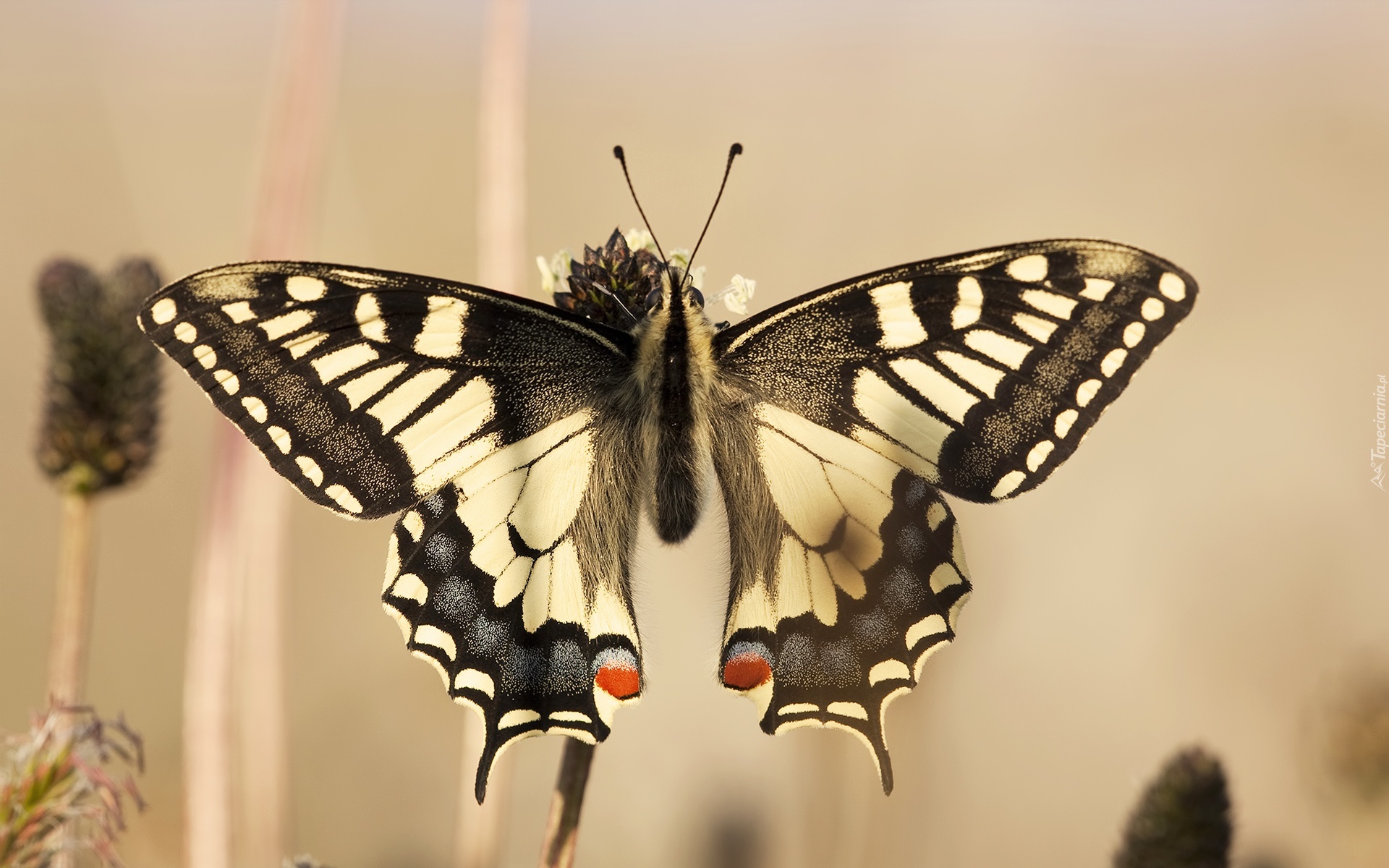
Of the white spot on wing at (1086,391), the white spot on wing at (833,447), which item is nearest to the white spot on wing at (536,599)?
the white spot on wing at (833,447)

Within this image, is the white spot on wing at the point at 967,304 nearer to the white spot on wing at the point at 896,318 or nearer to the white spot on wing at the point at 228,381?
the white spot on wing at the point at 896,318

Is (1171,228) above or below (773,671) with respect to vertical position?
above

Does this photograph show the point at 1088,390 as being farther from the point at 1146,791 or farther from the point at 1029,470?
the point at 1146,791

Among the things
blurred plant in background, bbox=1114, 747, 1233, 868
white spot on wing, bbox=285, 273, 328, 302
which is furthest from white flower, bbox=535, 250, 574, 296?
blurred plant in background, bbox=1114, 747, 1233, 868

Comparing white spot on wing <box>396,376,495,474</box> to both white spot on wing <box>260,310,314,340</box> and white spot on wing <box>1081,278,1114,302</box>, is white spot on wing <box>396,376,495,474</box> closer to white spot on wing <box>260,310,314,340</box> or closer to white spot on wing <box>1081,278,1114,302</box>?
white spot on wing <box>260,310,314,340</box>

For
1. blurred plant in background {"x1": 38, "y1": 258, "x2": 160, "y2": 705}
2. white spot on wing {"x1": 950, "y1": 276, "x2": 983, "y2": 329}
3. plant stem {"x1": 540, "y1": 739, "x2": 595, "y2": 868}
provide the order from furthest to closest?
blurred plant in background {"x1": 38, "y1": 258, "x2": 160, "y2": 705}
white spot on wing {"x1": 950, "y1": 276, "x2": 983, "y2": 329}
plant stem {"x1": 540, "y1": 739, "x2": 595, "y2": 868}

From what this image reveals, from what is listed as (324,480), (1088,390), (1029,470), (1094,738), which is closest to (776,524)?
(1029,470)
